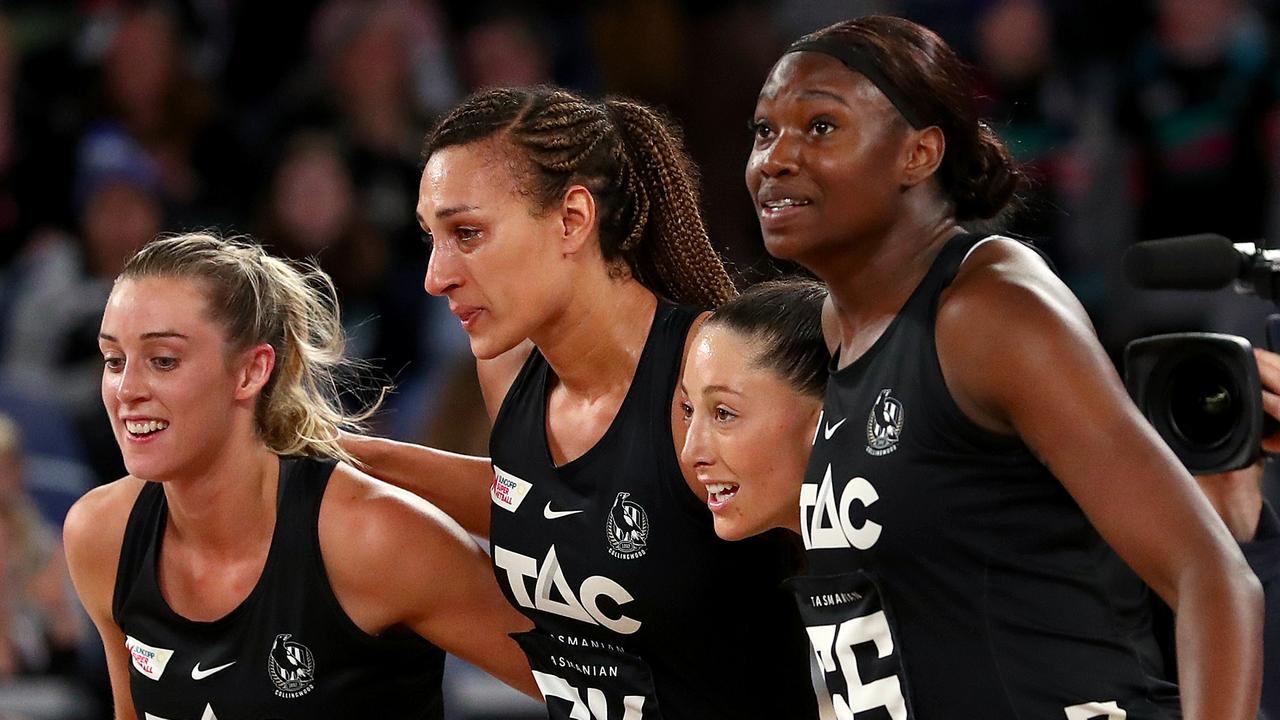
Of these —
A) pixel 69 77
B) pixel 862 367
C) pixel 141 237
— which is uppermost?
pixel 69 77

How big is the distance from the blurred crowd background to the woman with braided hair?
7.66 feet

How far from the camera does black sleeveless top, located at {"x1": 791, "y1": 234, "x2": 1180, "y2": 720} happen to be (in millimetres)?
2039

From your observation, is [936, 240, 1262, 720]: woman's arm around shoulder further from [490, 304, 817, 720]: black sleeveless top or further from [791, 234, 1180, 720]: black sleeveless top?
[490, 304, 817, 720]: black sleeveless top

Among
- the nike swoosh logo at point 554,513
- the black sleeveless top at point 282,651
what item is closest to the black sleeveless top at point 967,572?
the nike swoosh logo at point 554,513

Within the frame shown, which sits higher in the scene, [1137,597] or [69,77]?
[69,77]

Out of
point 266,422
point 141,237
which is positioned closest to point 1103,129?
A: point 141,237

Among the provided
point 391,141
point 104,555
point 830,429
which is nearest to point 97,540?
point 104,555

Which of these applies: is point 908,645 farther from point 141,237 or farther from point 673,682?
point 141,237

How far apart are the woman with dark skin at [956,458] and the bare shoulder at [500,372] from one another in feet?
2.34

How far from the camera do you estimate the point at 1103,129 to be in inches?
223

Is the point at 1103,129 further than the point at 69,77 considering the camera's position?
No

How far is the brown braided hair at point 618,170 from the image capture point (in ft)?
8.51

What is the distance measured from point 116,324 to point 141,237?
10.6 ft

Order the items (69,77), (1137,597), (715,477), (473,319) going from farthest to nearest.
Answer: (69,77), (473,319), (715,477), (1137,597)
